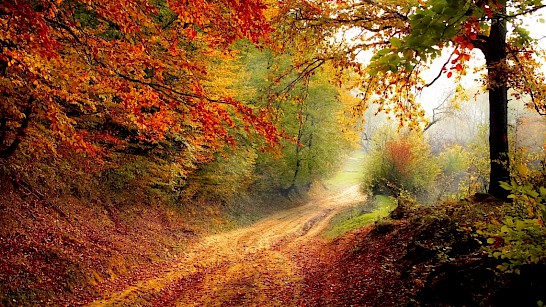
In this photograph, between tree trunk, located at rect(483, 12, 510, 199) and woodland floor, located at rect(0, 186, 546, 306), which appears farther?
tree trunk, located at rect(483, 12, 510, 199)

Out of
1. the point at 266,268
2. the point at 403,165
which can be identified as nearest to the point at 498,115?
the point at 266,268

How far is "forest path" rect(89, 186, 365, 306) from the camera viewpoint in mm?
7855

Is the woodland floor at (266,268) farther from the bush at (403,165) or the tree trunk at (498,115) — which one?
the bush at (403,165)

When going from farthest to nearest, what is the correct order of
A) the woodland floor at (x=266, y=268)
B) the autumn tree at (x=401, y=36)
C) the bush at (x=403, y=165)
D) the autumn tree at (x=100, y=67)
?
the bush at (x=403, y=165), the autumn tree at (x=401, y=36), the autumn tree at (x=100, y=67), the woodland floor at (x=266, y=268)

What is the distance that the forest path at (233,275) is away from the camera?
786 cm

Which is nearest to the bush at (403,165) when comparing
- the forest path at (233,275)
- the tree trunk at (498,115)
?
the forest path at (233,275)

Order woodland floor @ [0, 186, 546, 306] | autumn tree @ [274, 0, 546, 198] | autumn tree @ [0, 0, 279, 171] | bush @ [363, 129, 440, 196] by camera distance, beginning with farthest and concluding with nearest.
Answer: bush @ [363, 129, 440, 196] → autumn tree @ [274, 0, 546, 198] → autumn tree @ [0, 0, 279, 171] → woodland floor @ [0, 186, 546, 306]

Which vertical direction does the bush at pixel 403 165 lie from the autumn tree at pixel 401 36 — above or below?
below

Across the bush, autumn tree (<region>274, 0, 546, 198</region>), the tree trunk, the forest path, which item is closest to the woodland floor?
the forest path

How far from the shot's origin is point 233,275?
9.82 m

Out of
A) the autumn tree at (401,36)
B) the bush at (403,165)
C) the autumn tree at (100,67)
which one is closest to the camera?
the autumn tree at (100,67)

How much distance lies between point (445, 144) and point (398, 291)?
3960 cm

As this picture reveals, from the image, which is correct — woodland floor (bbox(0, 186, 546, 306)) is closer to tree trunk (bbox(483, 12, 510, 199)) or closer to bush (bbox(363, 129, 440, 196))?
tree trunk (bbox(483, 12, 510, 199))

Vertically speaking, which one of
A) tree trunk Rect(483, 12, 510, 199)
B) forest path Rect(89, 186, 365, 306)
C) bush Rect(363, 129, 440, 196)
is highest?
tree trunk Rect(483, 12, 510, 199)
